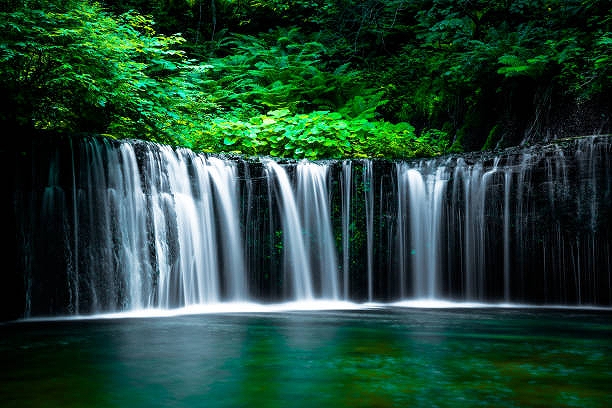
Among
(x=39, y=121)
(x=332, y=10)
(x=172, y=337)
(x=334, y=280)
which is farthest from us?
Result: (x=332, y=10)

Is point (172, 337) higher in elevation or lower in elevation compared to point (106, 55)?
lower

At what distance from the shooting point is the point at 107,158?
367 inches

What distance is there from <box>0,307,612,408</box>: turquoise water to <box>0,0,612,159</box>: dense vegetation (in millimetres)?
3965

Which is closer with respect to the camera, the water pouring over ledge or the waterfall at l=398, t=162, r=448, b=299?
the water pouring over ledge

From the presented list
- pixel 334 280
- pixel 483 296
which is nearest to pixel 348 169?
pixel 334 280

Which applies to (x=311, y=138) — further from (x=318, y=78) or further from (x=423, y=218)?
(x=318, y=78)

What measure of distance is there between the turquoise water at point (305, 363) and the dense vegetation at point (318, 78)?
397 cm

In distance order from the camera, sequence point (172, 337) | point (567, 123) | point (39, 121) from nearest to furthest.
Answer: point (172, 337), point (39, 121), point (567, 123)

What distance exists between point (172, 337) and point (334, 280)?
6018 mm

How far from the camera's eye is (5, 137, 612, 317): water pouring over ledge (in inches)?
349

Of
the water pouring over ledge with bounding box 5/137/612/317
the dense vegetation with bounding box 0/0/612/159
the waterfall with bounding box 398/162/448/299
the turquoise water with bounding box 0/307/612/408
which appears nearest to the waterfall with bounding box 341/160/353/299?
the water pouring over ledge with bounding box 5/137/612/317

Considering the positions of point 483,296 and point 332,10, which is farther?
point 332,10

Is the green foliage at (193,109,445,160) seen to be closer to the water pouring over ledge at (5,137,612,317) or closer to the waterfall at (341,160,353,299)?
the waterfall at (341,160,353,299)

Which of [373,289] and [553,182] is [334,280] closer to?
[373,289]
